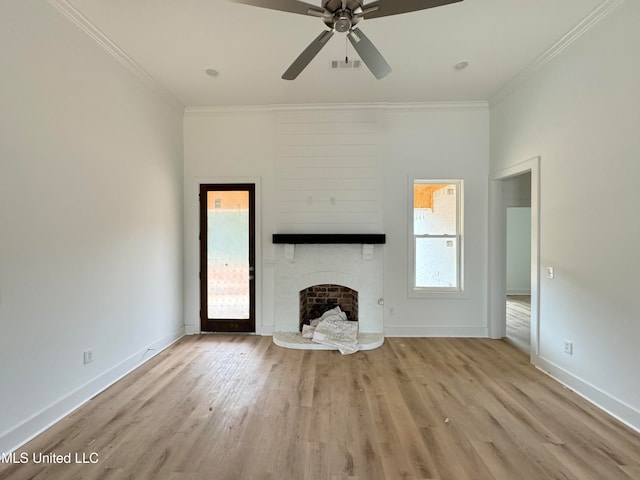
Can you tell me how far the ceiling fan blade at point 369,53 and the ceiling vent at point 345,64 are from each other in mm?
856

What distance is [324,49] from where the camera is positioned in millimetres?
2697

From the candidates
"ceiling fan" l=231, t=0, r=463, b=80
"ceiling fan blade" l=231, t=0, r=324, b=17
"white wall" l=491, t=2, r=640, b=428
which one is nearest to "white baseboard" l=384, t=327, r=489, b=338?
"white wall" l=491, t=2, r=640, b=428

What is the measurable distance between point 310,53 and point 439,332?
3763 millimetres

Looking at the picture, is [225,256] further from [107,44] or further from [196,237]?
[107,44]

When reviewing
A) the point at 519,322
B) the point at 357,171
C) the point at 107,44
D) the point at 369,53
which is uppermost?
the point at 107,44

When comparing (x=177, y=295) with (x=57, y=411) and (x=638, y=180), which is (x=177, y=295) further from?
(x=638, y=180)

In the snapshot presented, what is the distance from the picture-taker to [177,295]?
12.6ft

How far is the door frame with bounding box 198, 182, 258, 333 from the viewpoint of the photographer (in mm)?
4008

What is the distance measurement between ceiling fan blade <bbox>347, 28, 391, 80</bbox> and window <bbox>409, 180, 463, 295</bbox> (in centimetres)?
213

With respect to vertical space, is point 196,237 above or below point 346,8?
below

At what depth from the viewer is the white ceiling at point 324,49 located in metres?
2.23

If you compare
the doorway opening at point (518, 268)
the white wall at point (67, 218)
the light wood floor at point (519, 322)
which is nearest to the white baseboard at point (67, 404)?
the white wall at point (67, 218)

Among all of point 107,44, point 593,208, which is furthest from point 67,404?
point 593,208

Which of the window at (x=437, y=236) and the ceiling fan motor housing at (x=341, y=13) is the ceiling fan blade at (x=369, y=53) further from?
the window at (x=437, y=236)
